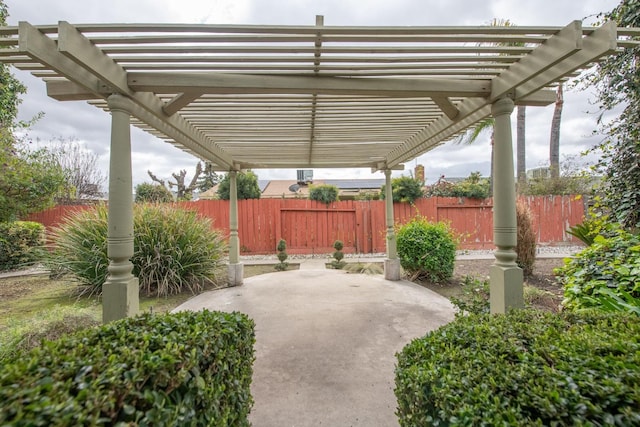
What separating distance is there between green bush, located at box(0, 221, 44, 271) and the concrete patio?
5937 millimetres

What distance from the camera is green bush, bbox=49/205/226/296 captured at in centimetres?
439

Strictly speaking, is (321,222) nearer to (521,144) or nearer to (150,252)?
(150,252)

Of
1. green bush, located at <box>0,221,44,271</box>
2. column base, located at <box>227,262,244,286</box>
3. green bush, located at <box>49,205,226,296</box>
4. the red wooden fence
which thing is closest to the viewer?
green bush, located at <box>49,205,226,296</box>

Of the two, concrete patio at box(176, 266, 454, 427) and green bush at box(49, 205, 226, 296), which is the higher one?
green bush at box(49, 205, 226, 296)

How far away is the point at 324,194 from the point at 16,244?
8041mm

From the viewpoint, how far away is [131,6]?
94.4 inches

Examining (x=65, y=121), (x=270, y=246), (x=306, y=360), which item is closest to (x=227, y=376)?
(x=306, y=360)

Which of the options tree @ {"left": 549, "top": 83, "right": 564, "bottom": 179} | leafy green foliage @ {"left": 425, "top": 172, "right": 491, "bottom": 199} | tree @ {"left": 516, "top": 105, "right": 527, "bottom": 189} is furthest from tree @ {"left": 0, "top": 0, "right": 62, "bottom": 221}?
tree @ {"left": 549, "top": 83, "right": 564, "bottom": 179}

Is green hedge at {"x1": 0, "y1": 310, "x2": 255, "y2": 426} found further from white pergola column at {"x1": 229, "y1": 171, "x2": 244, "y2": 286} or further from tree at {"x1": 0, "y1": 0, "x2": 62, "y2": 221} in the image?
tree at {"x1": 0, "y1": 0, "x2": 62, "y2": 221}

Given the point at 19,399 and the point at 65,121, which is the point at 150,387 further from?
the point at 65,121

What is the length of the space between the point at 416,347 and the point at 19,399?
1.36 meters

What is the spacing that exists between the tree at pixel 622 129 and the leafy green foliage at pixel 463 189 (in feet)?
19.7

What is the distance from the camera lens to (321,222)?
8984mm

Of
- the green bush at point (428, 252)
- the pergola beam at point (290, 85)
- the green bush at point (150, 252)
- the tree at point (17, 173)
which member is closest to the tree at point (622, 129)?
the green bush at point (428, 252)
